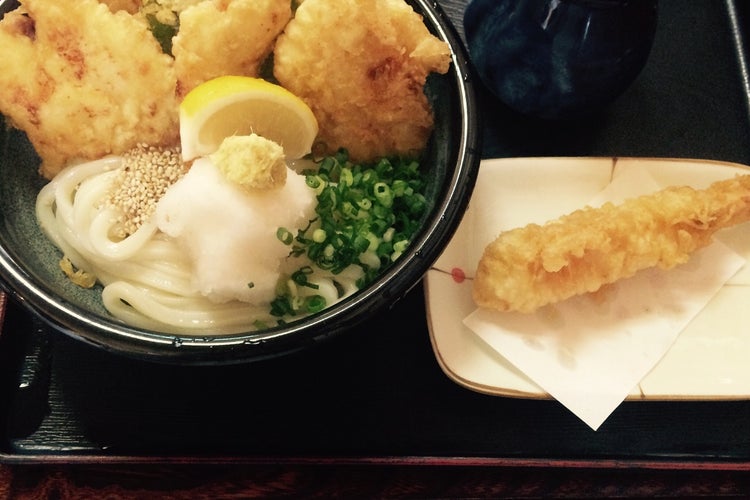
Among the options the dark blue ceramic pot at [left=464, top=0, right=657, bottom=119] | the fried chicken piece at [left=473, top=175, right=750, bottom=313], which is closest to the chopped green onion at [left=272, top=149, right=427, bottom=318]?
the fried chicken piece at [left=473, top=175, right=750, bottom=313]

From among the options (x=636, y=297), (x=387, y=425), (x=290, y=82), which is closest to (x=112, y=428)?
(x=387, y=425)

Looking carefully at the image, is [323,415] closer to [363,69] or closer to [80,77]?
[363,69]

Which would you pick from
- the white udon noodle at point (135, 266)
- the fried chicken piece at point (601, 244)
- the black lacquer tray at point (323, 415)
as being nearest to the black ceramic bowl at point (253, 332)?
the white udon noodle at point (135, 266)

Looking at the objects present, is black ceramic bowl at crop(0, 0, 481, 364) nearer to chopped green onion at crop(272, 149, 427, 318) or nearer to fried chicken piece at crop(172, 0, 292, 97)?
chopped green onion at crop(272, 149, 427, 318)

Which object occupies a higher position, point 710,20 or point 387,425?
point 710,20

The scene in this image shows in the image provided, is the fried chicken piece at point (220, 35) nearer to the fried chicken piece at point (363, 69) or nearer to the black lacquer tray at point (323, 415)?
the fried chicken piece at point (363, 69)

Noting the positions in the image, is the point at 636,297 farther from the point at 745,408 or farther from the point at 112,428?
the point at 112,428
